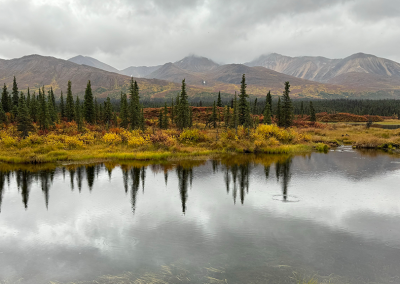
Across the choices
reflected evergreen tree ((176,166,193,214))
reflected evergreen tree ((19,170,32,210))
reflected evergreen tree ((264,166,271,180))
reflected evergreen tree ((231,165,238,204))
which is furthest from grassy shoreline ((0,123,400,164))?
reflected evergreen tree ((264,166,271,180))

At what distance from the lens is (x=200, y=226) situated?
18.2 metres

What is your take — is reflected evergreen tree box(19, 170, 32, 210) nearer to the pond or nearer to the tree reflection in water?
the tree reflection in water

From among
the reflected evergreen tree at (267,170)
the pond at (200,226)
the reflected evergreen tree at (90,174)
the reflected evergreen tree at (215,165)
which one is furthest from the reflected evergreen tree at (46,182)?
the reflected evergreen tree at (267,170)

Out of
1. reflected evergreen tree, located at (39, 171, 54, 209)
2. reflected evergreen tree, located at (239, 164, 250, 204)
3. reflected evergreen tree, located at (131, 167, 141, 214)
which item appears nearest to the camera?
reflected evergreen tree, located at (131, 167, 141, 214)

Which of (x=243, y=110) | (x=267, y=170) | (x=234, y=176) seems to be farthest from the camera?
(x=243, y=110)

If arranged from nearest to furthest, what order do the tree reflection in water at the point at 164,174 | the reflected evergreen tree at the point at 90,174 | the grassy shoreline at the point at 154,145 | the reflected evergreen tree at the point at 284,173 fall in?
the reflected evergreen tree at the point at 284,173 < the tree reflection in water at the point at 164,174 < the reflected evergreen tree at the point at 90,174 < the grassy shoreline at the point at 154,145

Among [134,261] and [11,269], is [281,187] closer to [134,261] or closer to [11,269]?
[134,261]

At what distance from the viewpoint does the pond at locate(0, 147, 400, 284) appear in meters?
13.0

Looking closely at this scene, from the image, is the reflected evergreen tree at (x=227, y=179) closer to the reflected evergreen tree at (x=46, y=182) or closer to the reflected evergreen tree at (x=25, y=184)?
the reflected evergreen tree at (x=46, y=182)

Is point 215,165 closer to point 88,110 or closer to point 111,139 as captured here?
point 111,139

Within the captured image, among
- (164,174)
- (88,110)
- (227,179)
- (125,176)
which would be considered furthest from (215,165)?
(88,110)

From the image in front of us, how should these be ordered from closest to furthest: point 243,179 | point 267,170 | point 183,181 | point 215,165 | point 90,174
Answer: point 183,181 < point 243,179 < point 90,174 < point 267,170 < point 215,165

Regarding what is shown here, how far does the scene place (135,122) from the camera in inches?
2623

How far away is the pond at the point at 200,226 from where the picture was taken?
13.0 meters
